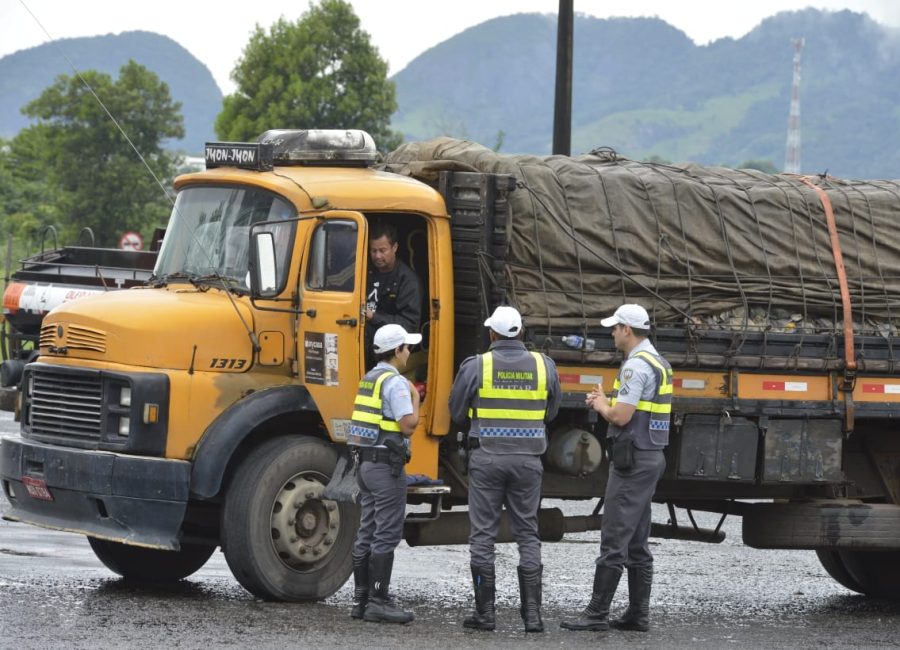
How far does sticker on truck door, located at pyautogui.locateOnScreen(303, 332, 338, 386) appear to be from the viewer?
9359mm

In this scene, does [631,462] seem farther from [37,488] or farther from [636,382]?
[37,488]

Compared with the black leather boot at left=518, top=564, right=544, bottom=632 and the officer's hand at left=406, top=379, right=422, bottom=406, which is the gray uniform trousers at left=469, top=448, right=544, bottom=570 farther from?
the officer's hand at left=406, top=379, right=422, bottom=406

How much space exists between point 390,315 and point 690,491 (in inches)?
96.9

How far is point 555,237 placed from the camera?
9797 mm

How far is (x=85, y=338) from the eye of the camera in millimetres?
9305

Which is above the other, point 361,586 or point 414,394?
point 414,394

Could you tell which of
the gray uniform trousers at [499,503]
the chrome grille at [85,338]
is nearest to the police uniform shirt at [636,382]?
the gray uniform trousers at [499,503]

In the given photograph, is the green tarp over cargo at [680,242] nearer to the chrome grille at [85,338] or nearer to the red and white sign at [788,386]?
the red and white sign at [788,386]

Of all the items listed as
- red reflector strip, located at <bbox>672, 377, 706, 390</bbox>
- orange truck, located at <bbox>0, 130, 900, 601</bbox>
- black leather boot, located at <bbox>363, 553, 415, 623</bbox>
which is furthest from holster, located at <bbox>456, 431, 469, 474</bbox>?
red reflector strip, located at <bbox>672, 377, 706, 390</bbox>

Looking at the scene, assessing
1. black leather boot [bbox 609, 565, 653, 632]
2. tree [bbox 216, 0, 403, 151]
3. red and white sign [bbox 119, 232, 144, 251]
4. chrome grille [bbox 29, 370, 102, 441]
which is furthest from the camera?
tree [bbox 216, 0, 403, 151]

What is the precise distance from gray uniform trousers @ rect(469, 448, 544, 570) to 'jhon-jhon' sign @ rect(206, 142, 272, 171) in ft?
8.07

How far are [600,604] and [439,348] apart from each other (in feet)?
6.00

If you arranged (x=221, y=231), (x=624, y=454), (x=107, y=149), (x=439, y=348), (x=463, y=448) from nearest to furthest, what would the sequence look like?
(x=624, y=454) < (x=439, y=348) < (x=463, y=448) < (x=221, y=231) < (x=107, y=149)

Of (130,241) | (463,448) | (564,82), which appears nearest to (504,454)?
(463,448)
